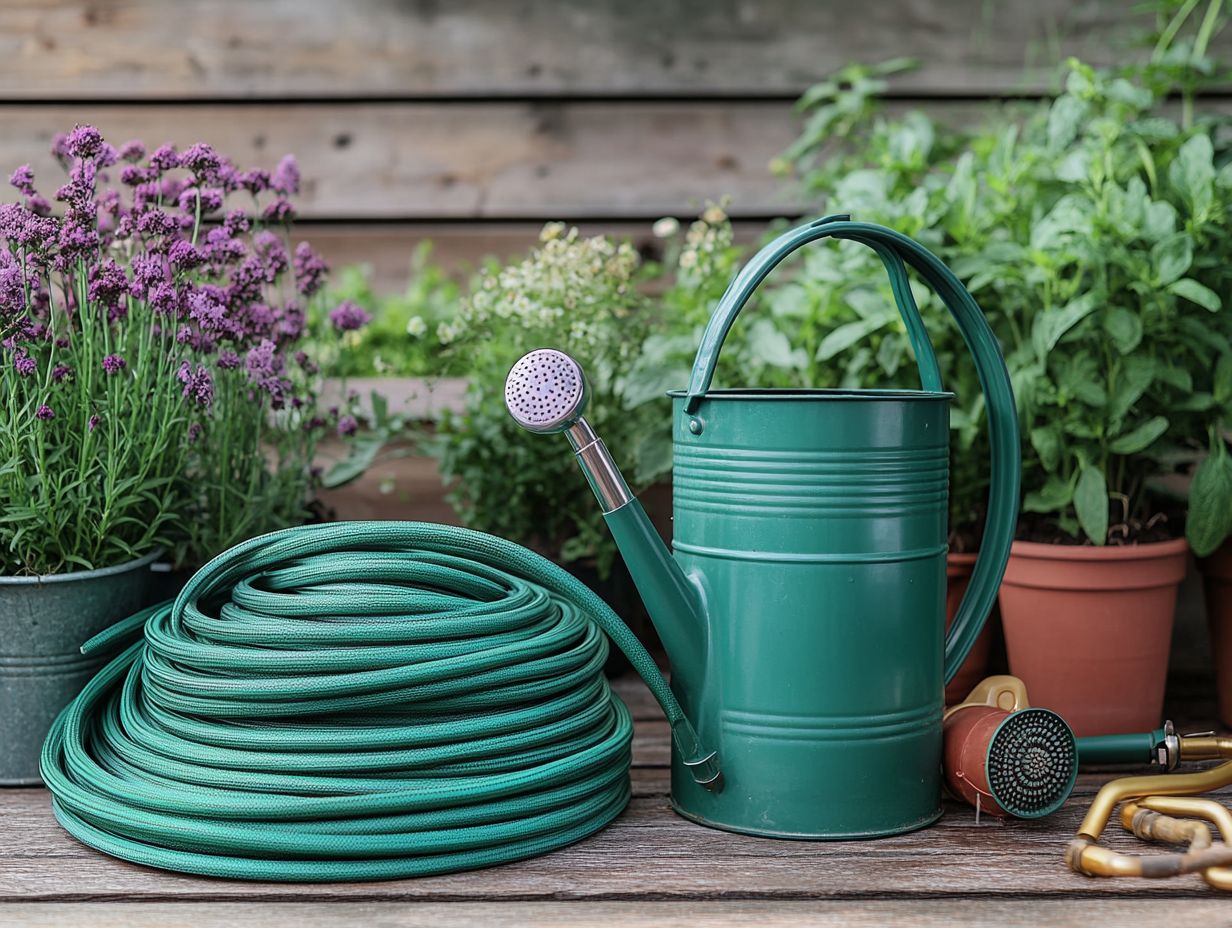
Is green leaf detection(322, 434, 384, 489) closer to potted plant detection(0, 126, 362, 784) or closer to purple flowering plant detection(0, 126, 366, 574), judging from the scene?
purple flowering plant detection(0, 126, 366, 574)

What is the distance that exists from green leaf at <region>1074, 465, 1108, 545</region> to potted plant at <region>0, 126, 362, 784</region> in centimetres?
124

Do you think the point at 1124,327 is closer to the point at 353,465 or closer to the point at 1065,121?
the point at 1065,121

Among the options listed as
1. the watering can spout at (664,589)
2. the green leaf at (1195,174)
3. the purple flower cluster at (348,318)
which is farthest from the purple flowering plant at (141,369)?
the green leaf at (1195,174)

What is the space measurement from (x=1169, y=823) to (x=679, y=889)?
1.87 ft

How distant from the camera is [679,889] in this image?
1289 millimetres

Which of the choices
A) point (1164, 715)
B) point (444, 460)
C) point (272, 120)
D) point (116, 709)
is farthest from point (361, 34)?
point (1164, 715)

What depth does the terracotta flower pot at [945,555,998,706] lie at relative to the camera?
6.57 ft

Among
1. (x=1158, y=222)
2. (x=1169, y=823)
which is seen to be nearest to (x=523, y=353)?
(x=1158, y=222)

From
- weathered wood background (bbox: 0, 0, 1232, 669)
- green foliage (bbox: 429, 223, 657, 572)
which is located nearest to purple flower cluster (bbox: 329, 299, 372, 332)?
green foliage (bbox: 429, 223, 657, 572)

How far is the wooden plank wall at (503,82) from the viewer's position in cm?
280

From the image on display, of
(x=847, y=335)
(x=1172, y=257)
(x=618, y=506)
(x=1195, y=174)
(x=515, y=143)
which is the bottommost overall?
(x=618, y=506)

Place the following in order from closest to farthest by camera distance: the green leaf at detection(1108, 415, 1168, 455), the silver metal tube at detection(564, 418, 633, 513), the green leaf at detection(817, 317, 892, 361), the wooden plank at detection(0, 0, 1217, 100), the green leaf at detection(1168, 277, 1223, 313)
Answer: the silver metal tube at detection(564, 418, 633, 513) < the green leaf at detection(1168, 277, 1223, 313) < the green leaf at detection(1108, 415, 1168, 455) < the green leaf at detection(817, 317, 892, 361) < the wooden plank at detection(0, 0, 1217, 100)

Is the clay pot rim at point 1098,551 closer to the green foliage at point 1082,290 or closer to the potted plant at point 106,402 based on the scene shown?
the green foliage at point 1082,290

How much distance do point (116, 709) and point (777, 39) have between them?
210 centimetres
